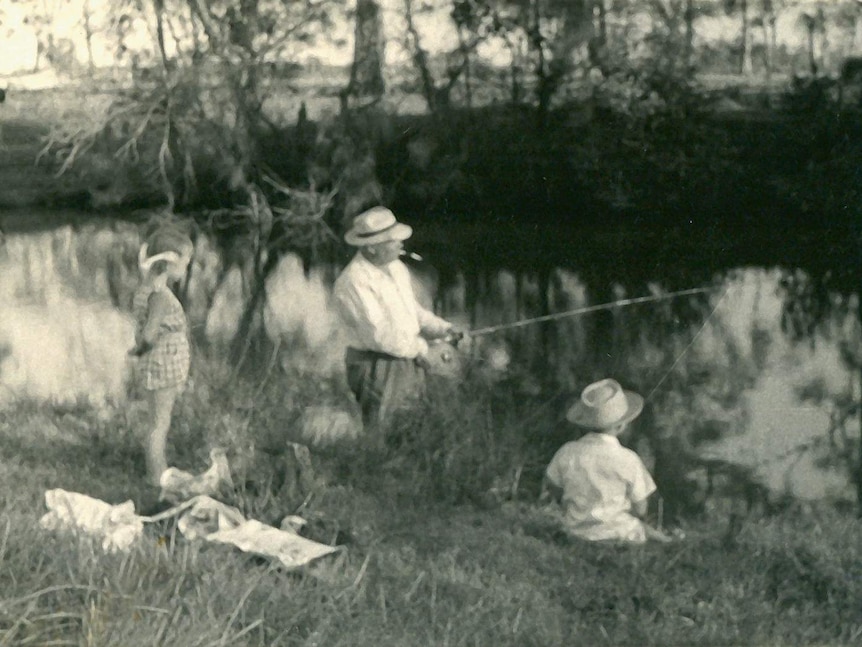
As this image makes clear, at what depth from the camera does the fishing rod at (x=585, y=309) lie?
3590 mm

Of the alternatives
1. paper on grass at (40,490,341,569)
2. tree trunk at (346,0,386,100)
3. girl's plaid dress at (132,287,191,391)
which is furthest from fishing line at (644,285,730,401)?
girl's plaid dress at (132,287,191,391)

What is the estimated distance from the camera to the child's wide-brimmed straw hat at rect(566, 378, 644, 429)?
3.53m

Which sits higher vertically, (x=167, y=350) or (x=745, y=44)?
(x=745, y=44)

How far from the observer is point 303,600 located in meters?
3.31

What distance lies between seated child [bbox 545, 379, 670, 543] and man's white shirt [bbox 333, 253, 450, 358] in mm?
556

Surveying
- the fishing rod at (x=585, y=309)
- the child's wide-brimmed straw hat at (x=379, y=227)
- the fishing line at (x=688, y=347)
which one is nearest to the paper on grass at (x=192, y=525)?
the fishing rod at (x=585, y=309)

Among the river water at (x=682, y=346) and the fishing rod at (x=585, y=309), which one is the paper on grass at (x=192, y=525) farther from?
the fishing rod at (x=585, y=309)

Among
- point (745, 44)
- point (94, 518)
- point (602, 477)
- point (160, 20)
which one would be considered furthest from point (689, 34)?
point (94, 518)

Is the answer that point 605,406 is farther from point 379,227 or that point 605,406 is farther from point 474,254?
point 379,227

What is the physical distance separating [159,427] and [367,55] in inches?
55.7

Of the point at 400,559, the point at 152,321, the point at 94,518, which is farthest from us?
the point at 152,321

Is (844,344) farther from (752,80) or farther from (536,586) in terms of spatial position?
(536,586)

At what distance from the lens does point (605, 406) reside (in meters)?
3.53

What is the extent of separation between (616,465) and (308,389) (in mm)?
1036
